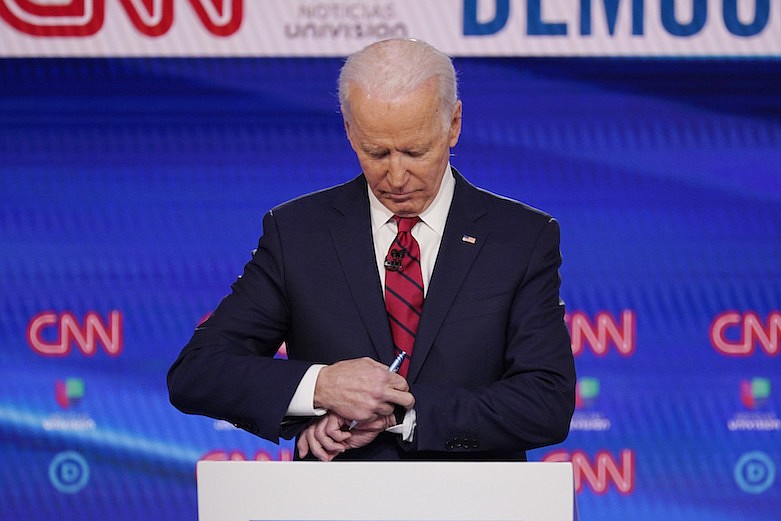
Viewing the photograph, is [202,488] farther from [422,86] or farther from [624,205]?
[624,205]

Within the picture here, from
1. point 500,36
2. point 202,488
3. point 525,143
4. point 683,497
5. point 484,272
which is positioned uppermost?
point 500,36

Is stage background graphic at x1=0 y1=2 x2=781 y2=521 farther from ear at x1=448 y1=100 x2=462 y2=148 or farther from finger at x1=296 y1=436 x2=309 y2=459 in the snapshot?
finger at x1=296 y1=436 x2=309 y2=459

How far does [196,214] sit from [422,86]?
2.02 m

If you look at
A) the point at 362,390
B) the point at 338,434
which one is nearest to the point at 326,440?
the point at 338,434

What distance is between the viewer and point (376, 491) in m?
1.57

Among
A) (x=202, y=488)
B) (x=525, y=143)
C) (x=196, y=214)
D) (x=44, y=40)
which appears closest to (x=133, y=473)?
(x=196, y=214)

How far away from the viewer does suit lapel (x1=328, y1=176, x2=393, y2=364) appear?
6.73 ft

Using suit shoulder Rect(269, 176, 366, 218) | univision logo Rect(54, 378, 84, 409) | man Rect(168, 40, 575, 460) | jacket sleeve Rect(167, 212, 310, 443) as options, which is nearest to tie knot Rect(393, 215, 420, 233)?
man Rect(168, 40, 575, 460)

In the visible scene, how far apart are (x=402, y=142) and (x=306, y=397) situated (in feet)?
1.47

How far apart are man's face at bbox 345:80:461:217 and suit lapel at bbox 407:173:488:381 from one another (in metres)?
0.08

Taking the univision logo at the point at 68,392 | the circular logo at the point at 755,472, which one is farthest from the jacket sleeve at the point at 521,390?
the univision logo at the point at 68,392

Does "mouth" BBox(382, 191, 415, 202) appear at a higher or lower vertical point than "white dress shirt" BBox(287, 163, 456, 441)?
higher

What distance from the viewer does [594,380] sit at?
3.83 meters

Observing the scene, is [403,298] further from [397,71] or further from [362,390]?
[397,71]
